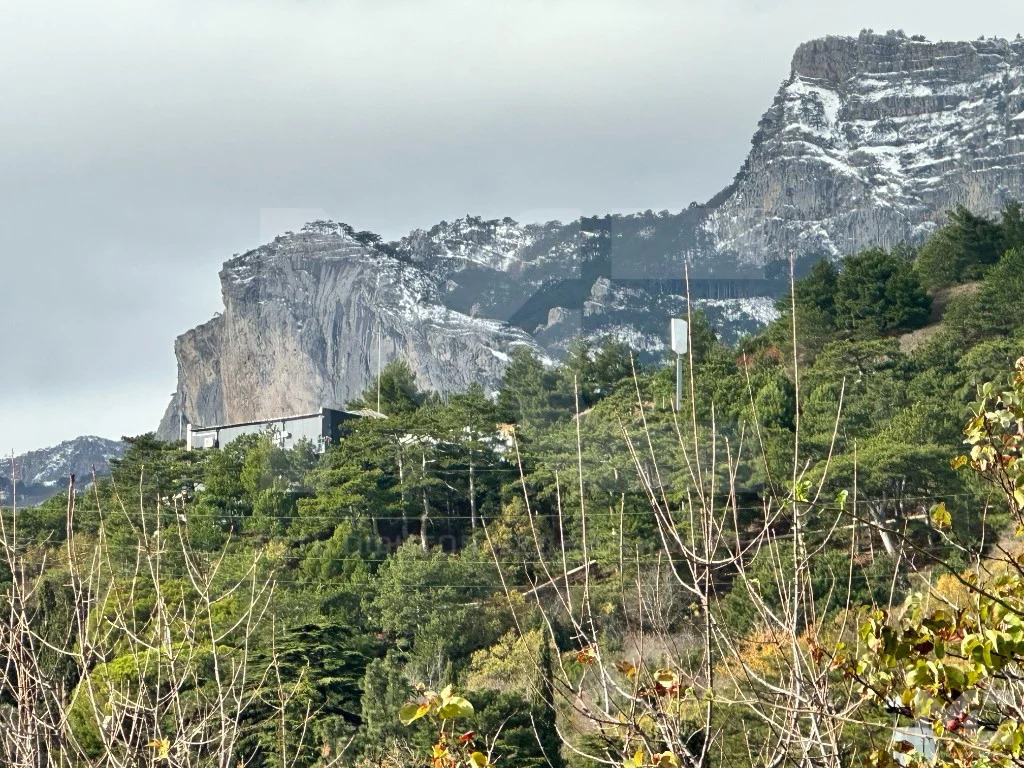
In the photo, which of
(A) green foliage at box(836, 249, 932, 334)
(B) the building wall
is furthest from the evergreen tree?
(B) the building wall

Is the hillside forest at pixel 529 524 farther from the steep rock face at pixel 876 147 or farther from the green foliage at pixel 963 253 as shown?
the steep rock face at pixel 876 147

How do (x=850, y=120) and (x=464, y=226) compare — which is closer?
(x=464, y=226)

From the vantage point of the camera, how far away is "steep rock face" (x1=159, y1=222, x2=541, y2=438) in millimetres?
97500

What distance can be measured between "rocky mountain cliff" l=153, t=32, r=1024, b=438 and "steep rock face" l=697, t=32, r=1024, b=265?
5.7 inches

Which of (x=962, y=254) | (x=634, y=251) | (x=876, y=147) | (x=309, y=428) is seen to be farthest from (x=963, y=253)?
(x=876, y=147)

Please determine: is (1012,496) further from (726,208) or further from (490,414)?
(726,208)

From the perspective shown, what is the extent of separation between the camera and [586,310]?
3516 inches

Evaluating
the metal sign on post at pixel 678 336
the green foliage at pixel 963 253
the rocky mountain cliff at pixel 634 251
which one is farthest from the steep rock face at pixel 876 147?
the metal sign on post at pixel 678 336

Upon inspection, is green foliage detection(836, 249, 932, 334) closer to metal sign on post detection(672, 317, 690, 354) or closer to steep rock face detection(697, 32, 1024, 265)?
metal sign on post detection(672, 317, 690, 354)

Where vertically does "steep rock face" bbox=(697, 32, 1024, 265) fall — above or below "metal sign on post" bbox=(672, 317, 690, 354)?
above

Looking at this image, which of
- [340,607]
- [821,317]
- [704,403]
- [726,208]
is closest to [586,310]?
[726,208]

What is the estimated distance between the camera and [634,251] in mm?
91000

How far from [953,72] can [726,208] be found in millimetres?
28683

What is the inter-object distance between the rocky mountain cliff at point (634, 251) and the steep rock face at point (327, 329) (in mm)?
137
